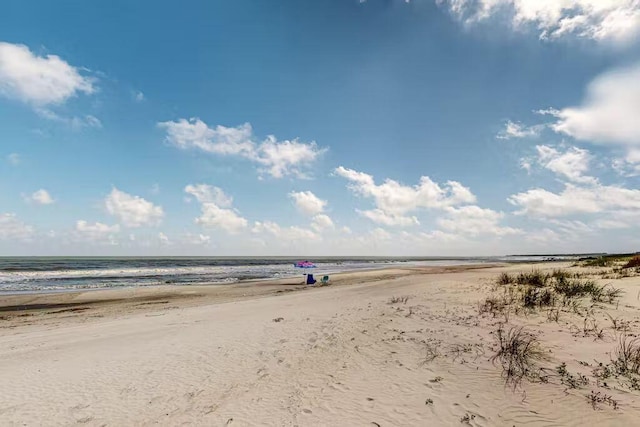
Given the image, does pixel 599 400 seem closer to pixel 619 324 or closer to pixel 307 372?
pixel 307 372

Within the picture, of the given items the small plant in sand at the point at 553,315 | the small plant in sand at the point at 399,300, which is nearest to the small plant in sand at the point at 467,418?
the small plant in sand at the point at 553,315

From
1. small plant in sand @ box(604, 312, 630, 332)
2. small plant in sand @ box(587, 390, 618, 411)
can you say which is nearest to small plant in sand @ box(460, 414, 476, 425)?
small plant in sand @ box(587, 390, 618, 411)

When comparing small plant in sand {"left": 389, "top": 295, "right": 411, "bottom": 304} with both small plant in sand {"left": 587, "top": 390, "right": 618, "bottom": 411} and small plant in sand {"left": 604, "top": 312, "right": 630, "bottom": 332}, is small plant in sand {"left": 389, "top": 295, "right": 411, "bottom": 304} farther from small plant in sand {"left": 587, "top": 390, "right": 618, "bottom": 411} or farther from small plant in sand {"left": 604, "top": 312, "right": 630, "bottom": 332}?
small plant in sand {"left": 587, "top": 390, "right": 618, "bottom": 411}

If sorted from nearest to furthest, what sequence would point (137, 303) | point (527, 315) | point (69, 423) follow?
1. point (69, 423)
2. point (527, 315)
3. point (137, 303)

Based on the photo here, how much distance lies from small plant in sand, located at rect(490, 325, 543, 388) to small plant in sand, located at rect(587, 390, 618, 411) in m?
0.96

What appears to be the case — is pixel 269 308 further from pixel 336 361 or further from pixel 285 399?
pixel 285 399

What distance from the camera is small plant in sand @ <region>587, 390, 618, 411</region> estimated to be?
5.84 m

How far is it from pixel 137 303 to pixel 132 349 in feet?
50.5

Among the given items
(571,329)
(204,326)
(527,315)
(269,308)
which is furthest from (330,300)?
(571,329)

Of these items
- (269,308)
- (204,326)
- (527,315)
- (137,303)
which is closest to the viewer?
(527,315)

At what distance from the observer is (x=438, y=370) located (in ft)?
25.4

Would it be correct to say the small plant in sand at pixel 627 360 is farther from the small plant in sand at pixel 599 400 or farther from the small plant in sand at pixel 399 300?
the small plant in sand at pixel 399 300

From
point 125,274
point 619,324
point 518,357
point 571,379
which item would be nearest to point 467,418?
point 571,379

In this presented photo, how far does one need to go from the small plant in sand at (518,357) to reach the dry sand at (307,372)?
0.71ft
